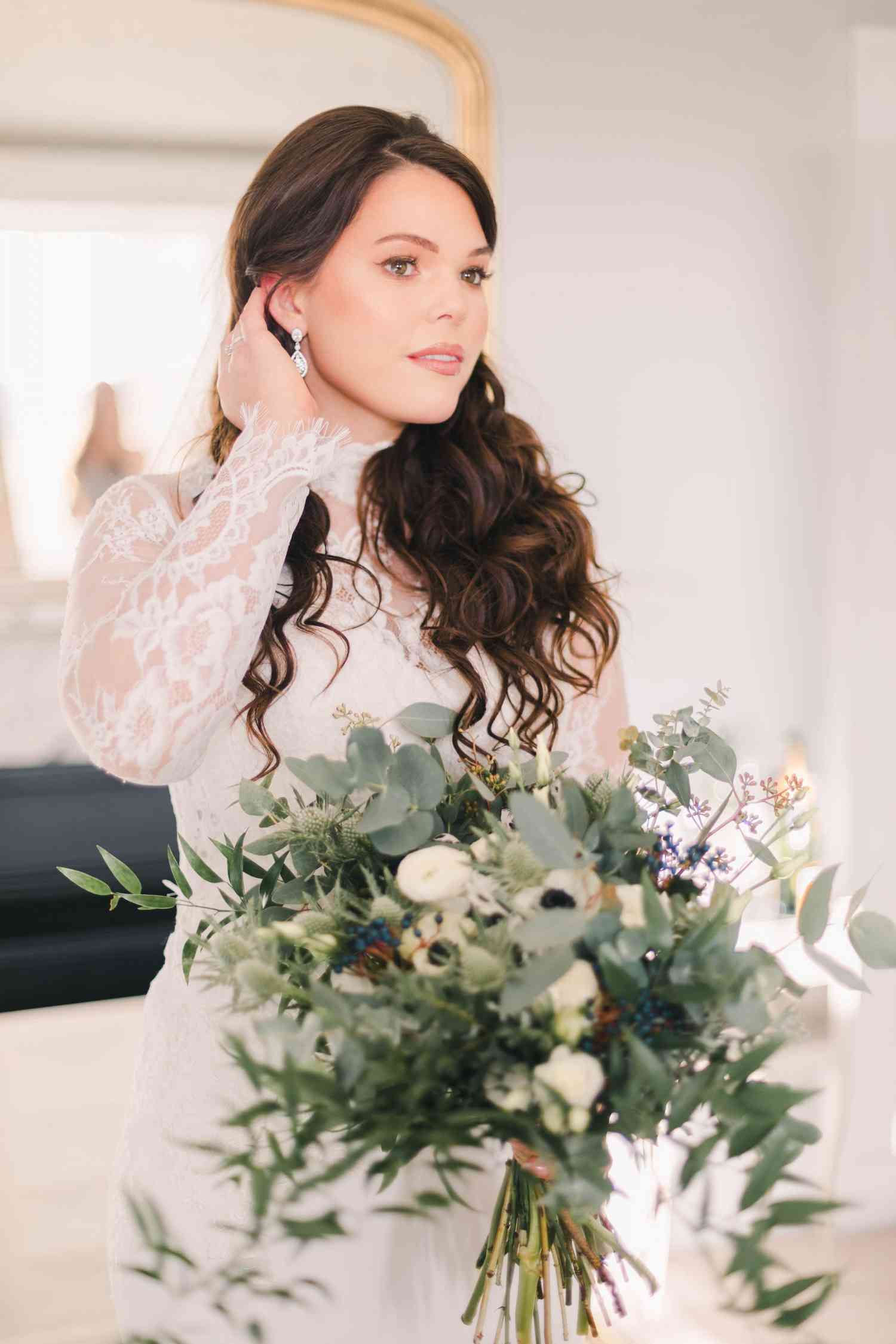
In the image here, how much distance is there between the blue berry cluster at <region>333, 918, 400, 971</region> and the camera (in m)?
0.77

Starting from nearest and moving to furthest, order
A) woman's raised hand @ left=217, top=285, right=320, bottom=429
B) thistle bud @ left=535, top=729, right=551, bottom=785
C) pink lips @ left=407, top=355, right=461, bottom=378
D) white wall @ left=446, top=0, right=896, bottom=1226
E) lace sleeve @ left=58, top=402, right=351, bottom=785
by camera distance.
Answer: thistle bud @ left=535, top=729, right=551, bottom=785 < lace sleeve @ left=58, top=402, right=351, bottom=785 < woman's raised hand @ left=217, top=285, right=320, bottom=429 < pink lips @ left=407, top=355, right=461, bottom=378 < white wall @ left=446, top=0, right=896, bottom=1226

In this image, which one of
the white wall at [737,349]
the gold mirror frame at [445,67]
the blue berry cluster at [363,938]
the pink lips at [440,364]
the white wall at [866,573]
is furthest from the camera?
the white wall at [866,573]

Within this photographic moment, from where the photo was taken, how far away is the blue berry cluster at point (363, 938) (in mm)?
767

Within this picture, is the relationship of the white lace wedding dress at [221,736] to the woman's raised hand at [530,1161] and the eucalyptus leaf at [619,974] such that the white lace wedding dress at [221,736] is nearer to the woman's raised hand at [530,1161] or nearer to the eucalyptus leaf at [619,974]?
the woman's raised hand at [530,1161]

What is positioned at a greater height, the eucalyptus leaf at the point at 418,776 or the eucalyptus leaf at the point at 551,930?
Answer: the eucalyptus leaf at the point at 418,776

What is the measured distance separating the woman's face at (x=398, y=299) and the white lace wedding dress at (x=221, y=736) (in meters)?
0.11

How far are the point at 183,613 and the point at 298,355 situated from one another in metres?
0.42

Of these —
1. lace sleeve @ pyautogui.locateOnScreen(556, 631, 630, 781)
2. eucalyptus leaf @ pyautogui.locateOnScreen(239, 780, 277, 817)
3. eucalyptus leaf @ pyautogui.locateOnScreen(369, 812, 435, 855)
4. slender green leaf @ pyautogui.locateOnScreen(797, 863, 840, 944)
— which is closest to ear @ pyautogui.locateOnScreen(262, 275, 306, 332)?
lace sleeve @ pyautogui.locateOnScreen(556, 631, 630, 781)

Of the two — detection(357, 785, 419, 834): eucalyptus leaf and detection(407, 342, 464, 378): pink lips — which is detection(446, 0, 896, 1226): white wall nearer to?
detection(407, 342, 464, 378): pink lips

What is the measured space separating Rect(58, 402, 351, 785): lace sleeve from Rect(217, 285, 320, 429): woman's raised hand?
34 millimetres

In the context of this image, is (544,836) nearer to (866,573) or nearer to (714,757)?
(714,757)

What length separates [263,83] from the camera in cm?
209

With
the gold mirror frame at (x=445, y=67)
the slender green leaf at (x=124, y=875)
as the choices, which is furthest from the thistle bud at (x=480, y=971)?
the gold mirror frame at (x=445, y=67)

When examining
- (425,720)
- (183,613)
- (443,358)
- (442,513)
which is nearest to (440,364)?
(443,358)
